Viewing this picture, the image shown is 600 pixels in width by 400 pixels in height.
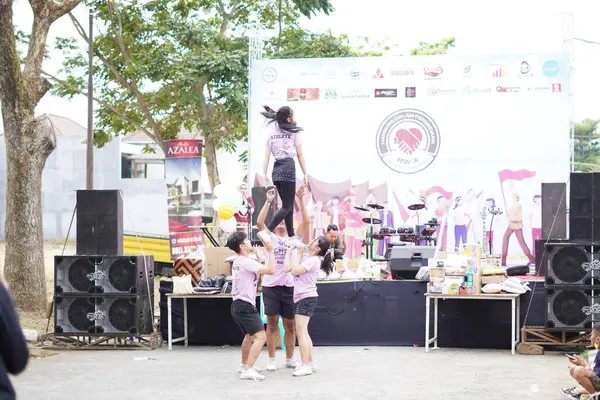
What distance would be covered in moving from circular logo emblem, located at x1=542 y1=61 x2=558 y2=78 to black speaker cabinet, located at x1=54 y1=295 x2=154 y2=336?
8.85 meters

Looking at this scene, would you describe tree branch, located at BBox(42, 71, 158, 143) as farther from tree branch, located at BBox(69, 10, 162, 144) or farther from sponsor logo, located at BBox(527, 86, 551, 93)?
sponsor logo, located at BBox(527, 86, 551, 93)

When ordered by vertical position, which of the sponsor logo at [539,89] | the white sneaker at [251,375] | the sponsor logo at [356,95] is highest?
the sponsor logo at [539,89]

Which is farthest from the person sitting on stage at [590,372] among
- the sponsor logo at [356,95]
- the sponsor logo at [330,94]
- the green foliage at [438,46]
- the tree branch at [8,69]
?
the green foliage at [438,46]

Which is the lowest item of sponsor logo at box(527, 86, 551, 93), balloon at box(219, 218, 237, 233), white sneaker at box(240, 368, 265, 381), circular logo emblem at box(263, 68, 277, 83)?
white sneaker at box(240, 368, 265, 381)

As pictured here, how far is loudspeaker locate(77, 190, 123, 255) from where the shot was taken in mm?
12258

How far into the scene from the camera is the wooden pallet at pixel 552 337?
11781 millimetres

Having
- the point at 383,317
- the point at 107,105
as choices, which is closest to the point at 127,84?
the point at 107,105

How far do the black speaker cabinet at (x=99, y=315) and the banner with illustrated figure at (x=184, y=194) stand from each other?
7.47 meters

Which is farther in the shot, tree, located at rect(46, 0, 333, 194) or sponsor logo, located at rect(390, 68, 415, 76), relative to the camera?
tree, located at rect(46, 0, 333, 194)

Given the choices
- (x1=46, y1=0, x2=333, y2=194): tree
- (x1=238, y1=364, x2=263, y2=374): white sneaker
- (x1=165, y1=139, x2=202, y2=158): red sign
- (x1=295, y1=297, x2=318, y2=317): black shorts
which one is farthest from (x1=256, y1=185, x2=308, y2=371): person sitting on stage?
(x1=46, y1=0, x2=333, y2=194): tree

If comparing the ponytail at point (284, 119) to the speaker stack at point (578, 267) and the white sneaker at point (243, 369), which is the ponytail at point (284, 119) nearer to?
the white sneaker at point (243, 369)

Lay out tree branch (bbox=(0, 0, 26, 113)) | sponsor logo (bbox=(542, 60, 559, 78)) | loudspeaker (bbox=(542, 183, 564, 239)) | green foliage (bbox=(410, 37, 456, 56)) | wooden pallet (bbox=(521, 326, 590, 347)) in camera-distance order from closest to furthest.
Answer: wooden pallet (bbox=(521, 326, 590, 347)), loudspeaker (bbox=(542, 183, 564, 239)), tree branch (bbox=(0, 0, 26, 113)), sponsor logo (bbox=(542, 60, 559, 78)), green foliage (bbox=(410, 37, 456, 56))

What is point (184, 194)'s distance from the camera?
→ 65.7ft

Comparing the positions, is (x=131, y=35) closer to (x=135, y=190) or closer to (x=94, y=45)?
(x=94, y=45)
